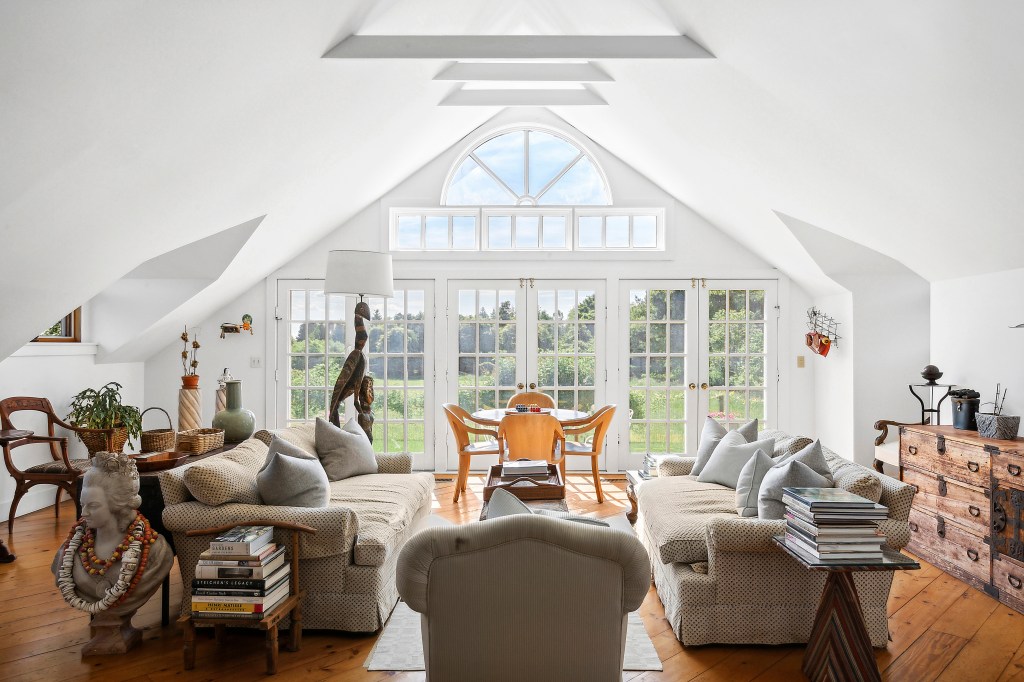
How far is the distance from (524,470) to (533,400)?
1984mm

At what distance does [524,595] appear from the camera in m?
2.04

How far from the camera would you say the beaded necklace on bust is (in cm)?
292

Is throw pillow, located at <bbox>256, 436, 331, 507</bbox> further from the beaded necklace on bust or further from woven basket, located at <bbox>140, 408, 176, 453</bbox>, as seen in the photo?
woven basket, located at <bbox>140, 408, 176, 453</bbox>

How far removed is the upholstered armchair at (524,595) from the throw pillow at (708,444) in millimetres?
2541

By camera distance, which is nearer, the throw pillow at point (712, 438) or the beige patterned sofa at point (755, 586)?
the beige patterned sofa at point (755, 586)

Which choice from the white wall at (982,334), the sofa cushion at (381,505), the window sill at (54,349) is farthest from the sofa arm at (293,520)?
the white wall at (982,334)

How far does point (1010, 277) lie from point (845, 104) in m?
1.77

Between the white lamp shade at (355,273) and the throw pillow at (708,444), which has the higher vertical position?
the white lamp shade at (355,273)

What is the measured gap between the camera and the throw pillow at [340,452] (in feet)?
14.3

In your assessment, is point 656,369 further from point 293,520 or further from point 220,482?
point 220,482

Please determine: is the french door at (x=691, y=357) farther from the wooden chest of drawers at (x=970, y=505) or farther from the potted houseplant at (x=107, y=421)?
the potted houseplant at (x=107, y=421)

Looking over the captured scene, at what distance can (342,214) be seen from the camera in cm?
659

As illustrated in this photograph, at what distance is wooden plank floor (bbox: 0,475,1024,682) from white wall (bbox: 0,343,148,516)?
1798mm

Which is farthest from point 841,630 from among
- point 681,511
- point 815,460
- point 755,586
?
point 681,511
